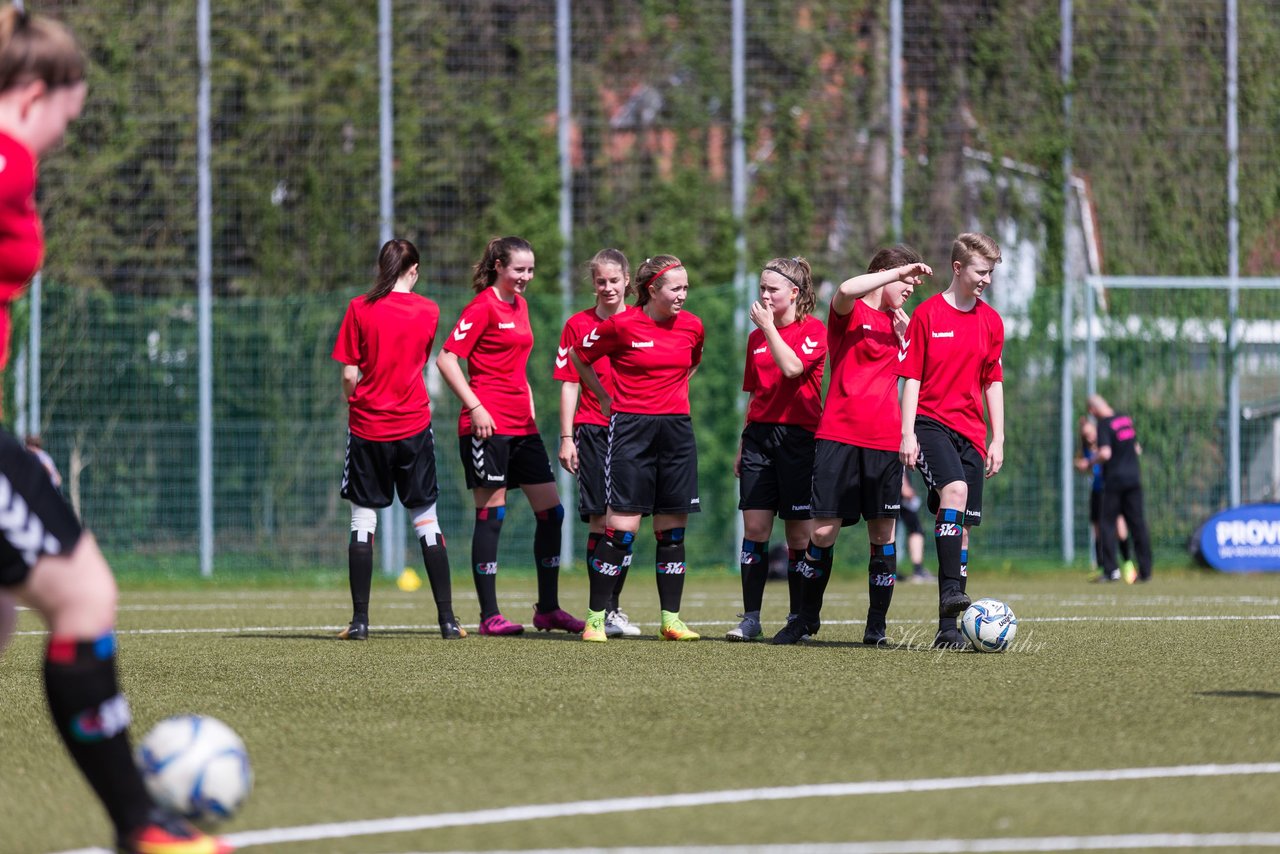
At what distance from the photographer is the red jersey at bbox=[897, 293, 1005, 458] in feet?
27.6

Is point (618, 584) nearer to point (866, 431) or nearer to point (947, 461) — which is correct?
point (866, 431)

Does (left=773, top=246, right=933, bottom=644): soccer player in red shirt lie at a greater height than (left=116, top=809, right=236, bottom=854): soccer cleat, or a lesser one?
greater

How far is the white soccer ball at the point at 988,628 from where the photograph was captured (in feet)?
26.7

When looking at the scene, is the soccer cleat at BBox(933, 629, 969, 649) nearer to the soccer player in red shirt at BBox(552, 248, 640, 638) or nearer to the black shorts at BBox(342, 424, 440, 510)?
the soccer player in red shirt at BBox(552, 248, 640, 638)

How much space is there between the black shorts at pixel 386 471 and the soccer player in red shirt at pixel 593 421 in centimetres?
77

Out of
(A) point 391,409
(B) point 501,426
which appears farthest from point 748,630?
(A) point 391,409

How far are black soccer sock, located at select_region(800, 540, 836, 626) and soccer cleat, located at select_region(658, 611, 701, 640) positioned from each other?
2.05 feet

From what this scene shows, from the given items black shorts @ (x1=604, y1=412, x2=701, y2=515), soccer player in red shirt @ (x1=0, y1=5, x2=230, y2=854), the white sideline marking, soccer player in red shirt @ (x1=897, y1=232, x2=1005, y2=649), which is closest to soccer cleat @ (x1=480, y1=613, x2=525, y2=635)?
black shorts @ (x1=604, y1=412, x2=701, y2=515)

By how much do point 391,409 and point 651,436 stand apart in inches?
56.4

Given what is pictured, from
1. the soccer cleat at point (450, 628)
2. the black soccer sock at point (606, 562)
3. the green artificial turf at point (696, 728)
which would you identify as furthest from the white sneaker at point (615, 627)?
the soccer cleat at point (450, 628)

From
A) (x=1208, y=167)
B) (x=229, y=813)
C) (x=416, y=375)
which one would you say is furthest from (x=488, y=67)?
(x=229, y=813)

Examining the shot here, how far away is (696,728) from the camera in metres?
5.73

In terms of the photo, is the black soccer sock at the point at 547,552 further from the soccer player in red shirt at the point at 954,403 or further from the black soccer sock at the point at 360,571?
the soccer player in red shirt at the point at 954,403

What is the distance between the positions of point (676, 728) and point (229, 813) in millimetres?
1974
